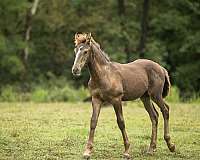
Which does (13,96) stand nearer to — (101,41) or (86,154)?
(101,41)

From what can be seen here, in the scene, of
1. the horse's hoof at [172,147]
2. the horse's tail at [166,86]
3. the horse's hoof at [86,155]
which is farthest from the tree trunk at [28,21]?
the horse's hoof at [86,155]

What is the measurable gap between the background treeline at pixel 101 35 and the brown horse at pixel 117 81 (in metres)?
20.3

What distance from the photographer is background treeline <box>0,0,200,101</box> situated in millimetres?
32594

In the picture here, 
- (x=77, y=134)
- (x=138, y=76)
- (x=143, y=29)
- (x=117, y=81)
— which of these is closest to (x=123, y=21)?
(x=143, y=29)

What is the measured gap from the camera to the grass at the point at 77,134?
10.3 meters

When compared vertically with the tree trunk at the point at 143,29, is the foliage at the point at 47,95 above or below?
below

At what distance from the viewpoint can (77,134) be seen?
1307 centimetres

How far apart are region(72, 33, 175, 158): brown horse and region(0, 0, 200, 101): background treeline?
20.3 m

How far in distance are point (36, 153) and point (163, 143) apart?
3.36m

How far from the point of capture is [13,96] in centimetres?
2584

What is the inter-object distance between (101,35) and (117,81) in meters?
24.5

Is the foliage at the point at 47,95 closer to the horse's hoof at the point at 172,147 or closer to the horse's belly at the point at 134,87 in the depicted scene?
the horse's belly at the point at 134,87

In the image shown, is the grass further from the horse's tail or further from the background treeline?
the background treeline

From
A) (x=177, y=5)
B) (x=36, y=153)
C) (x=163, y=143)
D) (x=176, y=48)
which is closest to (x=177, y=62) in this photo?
(x=176, y=48)
